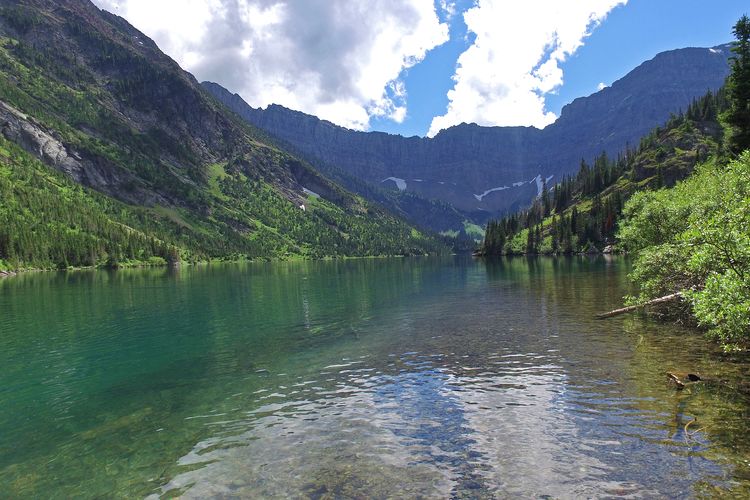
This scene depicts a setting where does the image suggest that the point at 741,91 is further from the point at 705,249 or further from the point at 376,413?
the point at 376,413

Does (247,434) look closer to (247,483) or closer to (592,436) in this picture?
(247,483)

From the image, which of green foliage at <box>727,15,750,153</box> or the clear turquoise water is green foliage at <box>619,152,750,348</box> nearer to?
the clear turquoise water

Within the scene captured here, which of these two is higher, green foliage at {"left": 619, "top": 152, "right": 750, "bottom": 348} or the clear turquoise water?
green foliage at {"left": 619, "top": 152, "right": 750, "bottom": 348}

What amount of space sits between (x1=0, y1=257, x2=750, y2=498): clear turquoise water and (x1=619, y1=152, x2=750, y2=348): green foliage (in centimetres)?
379

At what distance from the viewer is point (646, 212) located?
5012 cm

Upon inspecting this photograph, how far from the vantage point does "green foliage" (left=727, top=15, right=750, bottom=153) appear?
69.9 metres

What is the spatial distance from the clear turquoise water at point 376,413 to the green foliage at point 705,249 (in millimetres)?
3788

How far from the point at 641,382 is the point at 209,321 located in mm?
45672

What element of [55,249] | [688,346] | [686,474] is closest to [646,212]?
[688,346]

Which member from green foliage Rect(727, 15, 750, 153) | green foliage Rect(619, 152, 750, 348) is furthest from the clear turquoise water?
green foliage Rect(727, 15, 750, 153)

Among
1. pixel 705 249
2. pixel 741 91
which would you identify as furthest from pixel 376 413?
pixel 741 91

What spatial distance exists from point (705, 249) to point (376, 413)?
17.7 meters

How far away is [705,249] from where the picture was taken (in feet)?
68.6

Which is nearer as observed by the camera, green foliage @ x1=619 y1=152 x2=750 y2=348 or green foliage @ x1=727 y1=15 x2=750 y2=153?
green foliage @ x1=619 y1=152 x2=750 y2=348
